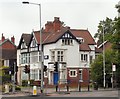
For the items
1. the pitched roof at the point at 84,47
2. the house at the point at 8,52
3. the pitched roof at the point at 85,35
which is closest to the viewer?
the pitched roof at the point at 84,47

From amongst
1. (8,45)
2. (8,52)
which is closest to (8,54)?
(8,52)

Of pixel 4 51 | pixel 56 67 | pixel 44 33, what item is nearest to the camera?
pixel 56 67

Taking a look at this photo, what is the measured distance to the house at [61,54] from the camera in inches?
2657

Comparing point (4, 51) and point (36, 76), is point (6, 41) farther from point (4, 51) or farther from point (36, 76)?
point (36, 76)

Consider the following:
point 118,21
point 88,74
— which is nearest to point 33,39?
point 88,74

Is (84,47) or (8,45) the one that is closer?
(84,47)

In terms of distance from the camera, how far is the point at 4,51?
316 feet

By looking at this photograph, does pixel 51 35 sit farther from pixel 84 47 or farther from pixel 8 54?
pixel 8 54

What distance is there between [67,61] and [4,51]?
31653 mm

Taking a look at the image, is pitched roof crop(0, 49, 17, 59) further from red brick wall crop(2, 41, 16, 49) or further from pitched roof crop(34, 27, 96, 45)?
pitched roof crop(34, 27, 96, 45)

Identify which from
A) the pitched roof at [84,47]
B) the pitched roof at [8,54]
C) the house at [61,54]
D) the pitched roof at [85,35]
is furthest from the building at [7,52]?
the pitched roof at [84,47]

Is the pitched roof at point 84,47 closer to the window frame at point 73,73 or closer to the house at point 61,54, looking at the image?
the house at point 61,54

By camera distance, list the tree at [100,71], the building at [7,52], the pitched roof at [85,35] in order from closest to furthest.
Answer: the tree at [100,71], the pitched roof at [85,35], the building at [7,52]

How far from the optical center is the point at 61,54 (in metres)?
67.8
